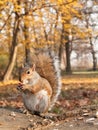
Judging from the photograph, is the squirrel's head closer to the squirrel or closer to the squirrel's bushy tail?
the squirrel

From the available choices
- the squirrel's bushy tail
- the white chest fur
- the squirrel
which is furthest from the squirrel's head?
the squirrel's bushy tail

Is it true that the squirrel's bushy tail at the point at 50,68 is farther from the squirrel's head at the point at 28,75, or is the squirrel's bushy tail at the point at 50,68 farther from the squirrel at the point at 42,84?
the squirrel's head at the point at 28,75

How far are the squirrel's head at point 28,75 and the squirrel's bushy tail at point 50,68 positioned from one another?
17.9 inches

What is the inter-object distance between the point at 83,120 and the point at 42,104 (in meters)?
0.72

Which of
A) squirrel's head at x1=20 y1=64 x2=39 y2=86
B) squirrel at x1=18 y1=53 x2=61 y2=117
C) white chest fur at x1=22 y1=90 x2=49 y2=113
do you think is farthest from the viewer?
white chest fur at x1=22 y1=90 x2=49 y2=113

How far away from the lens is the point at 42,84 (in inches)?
242

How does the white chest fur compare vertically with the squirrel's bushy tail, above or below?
below

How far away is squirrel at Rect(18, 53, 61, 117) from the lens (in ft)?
19.5

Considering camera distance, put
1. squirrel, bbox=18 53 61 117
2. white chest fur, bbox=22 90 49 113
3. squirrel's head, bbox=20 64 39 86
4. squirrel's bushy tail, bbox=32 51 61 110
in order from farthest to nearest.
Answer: squirrel's bushy tail, bbox=32 51 61 110
white chest fur, bbox=22 90 49 113
squirrel, bbox=18 53 61 117
squirrel's head, bbox=20 64 39 86

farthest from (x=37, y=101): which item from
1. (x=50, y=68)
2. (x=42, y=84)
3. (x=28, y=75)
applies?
(x=28, y=75)

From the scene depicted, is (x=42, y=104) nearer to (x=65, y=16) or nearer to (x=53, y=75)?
(x=53, y=75)

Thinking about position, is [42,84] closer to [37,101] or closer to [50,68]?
[37,101]

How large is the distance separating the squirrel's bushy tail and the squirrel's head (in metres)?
0.46

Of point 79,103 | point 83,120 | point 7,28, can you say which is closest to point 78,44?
point 7,28
